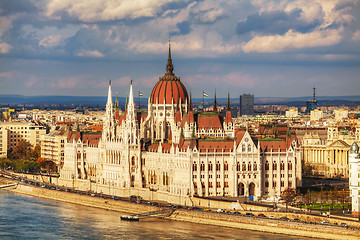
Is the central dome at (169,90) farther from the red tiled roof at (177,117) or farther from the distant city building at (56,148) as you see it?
the distant city building at (56,148)

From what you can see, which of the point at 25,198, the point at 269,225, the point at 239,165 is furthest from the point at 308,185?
the point at 25,198

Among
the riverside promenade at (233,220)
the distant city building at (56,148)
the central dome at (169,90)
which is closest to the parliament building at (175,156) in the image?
the central dome at (169,90)

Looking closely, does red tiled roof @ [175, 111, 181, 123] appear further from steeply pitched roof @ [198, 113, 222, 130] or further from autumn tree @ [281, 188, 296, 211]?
autumn tree @ [281, 188, 296, 211]

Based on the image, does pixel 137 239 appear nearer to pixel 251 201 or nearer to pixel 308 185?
pixel 251 201

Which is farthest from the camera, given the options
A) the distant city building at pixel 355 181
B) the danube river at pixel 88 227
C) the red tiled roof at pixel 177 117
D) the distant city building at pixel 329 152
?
the distant city building at pixel 329 152

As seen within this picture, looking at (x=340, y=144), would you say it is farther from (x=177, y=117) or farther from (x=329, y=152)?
(x=177, y=117)

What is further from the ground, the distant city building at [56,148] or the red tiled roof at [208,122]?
the red tiled roof at [208,122]
